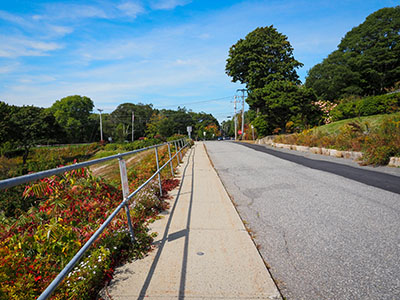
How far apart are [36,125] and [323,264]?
53342mm

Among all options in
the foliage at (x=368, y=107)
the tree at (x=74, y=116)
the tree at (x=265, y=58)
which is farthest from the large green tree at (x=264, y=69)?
the tree at (x=74, y=116)

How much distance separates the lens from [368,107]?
67.2 ft

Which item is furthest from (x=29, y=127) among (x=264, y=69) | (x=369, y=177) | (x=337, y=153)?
(x=369, y=177)

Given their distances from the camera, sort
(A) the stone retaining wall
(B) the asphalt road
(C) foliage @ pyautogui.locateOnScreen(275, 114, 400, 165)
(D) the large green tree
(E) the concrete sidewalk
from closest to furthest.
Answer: (E) the concrete sidewalk, (B) the asphalt road, (A) the stone retaining wall, (C) foliage @ pyautogui.locateOnScreen(275, 114, 400, 165), (D) the large green tree

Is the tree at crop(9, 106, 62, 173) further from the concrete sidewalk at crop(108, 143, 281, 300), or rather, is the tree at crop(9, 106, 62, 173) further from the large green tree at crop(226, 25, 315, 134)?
the concrete sidewalk at crop(108, 143, 281, 300)

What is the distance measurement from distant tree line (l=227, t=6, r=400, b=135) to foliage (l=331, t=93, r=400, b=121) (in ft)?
9.17

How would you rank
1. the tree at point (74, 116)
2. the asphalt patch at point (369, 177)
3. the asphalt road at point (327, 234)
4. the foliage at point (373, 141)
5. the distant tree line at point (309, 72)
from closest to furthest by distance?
1. the asphalt road at point (327, 234)
2. the asphalt patch at point (369, 177)
3. the foliage at point (373, 141)
4. the distant tree line at point (309, 72)
5. the tree at point (74, 116)

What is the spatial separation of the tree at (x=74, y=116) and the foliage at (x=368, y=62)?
230ft

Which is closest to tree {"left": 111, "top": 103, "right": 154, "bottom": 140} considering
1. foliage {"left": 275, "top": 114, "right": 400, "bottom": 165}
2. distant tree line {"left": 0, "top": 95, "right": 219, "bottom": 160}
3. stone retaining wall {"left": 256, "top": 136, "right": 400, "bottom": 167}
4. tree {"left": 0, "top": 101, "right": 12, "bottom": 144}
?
distant tree line {"left": 0, "top": 95, "right": 219, "bottom": 160}

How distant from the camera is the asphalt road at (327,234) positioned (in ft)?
8.26

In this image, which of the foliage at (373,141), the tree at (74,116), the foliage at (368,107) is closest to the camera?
the foliage at (373,141)

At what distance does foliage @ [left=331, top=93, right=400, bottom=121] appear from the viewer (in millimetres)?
18631

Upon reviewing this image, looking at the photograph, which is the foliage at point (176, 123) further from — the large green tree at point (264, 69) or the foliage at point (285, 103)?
the foliage at point (285, 103)

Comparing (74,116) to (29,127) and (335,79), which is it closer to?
(29,127)
